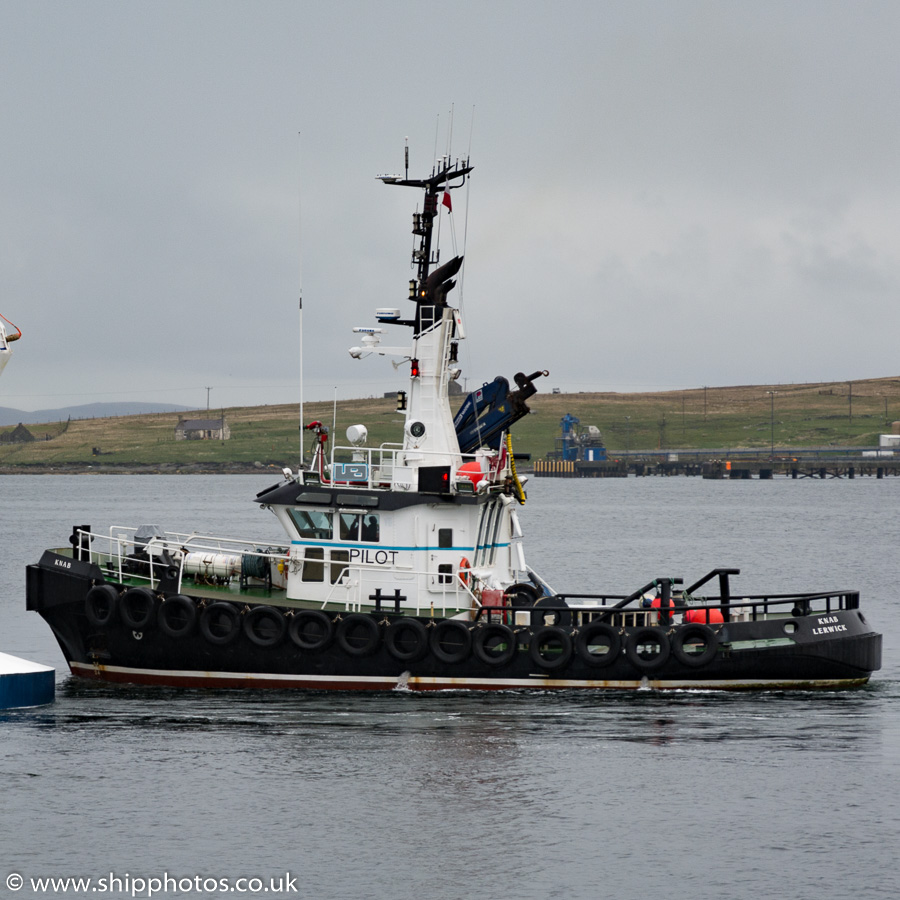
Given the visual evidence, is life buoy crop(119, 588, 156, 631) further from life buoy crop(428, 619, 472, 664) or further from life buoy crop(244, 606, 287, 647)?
life buoy crop(428, 619, 472, 664)

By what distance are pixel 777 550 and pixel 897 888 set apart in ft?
164

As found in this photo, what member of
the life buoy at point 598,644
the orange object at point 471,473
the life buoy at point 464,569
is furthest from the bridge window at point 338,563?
the life buoy at point 598,644

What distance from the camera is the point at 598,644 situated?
81.4 feet

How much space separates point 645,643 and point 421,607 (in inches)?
167

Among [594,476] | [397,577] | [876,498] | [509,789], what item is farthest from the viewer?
[594,476]

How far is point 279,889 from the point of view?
16.4 metres

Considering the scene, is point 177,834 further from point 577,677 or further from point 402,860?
point 577,677

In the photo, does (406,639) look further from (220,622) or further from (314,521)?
(220,622)

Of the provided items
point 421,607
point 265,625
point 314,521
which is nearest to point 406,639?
point 421,607

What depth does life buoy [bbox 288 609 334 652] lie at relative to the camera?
24703 millimetres

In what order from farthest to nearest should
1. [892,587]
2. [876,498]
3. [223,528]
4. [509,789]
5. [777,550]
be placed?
[876,498] < [223,528] < [777,550] < [892,587] < [509,789]

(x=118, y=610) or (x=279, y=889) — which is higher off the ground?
(x=118, y=610)

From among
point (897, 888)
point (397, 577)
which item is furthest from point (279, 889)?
point (397, 577)

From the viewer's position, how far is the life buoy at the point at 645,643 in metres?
24.8
